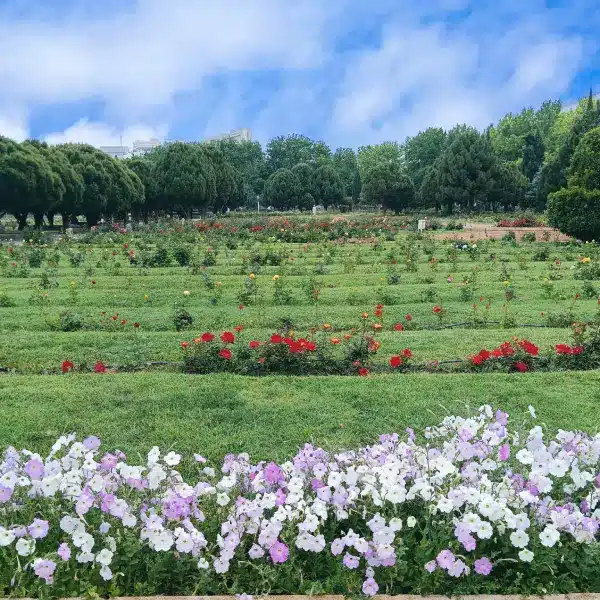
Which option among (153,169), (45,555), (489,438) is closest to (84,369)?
(45,555)

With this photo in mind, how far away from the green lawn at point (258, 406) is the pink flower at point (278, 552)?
1.50 meters

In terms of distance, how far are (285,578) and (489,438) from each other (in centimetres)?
116

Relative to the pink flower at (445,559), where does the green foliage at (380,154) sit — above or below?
above

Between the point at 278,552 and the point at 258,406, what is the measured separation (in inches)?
92.5

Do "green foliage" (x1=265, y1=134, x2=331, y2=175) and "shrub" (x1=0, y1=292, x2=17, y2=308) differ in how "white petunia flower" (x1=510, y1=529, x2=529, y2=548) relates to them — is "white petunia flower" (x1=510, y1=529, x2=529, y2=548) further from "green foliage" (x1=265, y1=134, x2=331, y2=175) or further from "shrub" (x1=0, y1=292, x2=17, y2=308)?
"green foliage" (x1=265, y1=134, x2=331, y2=175)

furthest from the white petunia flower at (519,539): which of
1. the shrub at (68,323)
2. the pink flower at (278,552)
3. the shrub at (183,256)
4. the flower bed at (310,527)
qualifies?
the shrub at (183,256)

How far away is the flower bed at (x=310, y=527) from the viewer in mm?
2393

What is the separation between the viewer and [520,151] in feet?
204

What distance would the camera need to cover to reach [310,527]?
8.02 feet

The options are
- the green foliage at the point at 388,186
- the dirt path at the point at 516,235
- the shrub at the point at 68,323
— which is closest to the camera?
the shrub at the point at 68,323

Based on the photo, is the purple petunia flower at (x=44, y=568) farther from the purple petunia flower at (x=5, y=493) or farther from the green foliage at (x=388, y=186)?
the green foliage at (x=388, y=186)

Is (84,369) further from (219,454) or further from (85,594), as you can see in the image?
(85,594)

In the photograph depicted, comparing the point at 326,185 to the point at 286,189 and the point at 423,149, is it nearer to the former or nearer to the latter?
the point at 286,189

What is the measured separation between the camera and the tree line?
30062mm
